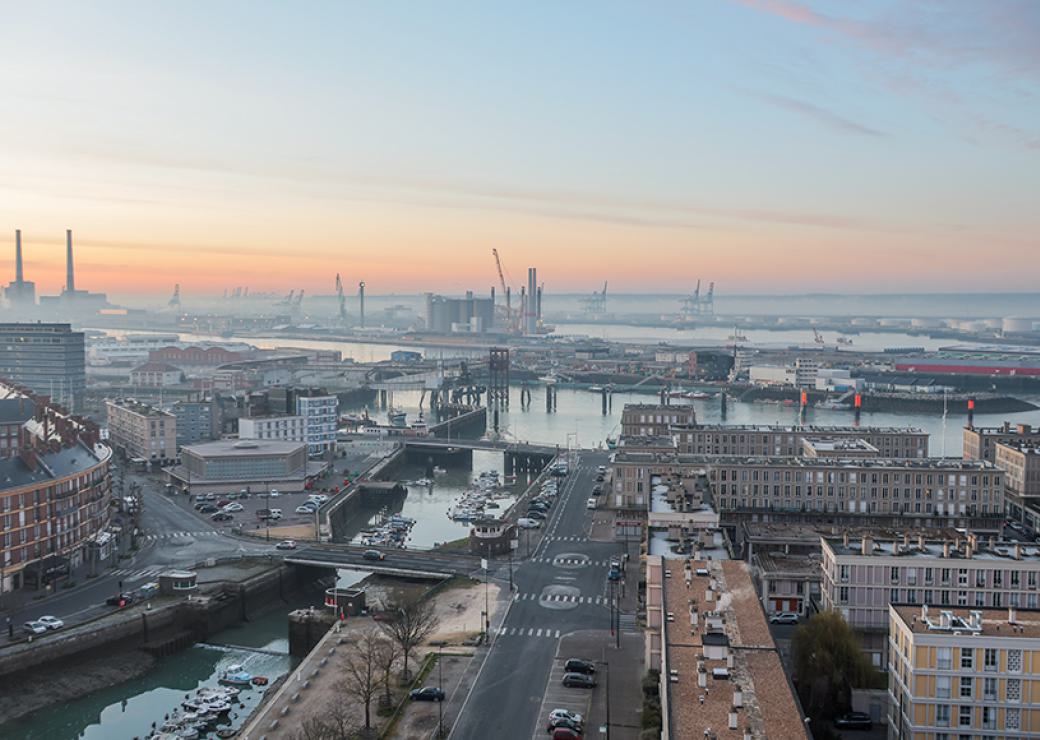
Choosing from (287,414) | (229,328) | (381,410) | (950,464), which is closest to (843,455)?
(950,464)

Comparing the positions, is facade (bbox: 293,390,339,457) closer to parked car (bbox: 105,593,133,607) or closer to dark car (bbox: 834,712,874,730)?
parked car (bbox: 105,593,133,607)

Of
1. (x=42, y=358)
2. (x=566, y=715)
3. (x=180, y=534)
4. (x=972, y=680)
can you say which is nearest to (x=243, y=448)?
(x=180, y=534)

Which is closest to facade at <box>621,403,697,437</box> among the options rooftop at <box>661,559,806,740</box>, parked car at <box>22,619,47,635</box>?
rooftop at <box>661,559,806,740</box>

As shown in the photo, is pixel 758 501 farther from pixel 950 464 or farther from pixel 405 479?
pixel 405 479

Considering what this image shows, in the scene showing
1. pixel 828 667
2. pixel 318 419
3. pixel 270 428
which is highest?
pixel 318 419

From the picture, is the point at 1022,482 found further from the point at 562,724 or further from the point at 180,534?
the point at 180,534
